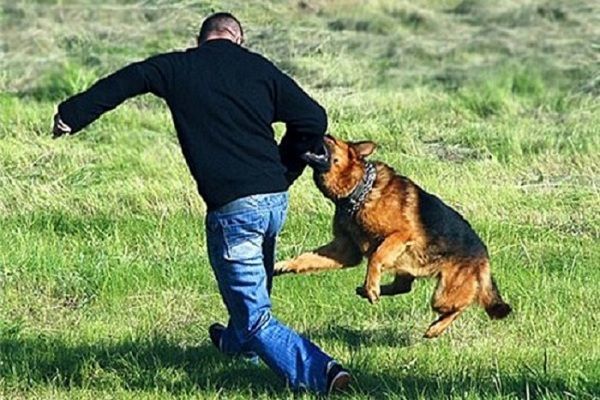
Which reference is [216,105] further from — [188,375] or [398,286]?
[398,286]

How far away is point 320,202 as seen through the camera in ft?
35.0

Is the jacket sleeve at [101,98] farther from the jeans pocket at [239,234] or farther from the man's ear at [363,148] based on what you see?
the man's ear at [363,148]

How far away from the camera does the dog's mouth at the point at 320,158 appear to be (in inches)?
245

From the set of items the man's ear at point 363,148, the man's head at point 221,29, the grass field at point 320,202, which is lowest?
the grass field at point 320,202

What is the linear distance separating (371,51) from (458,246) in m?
14.2

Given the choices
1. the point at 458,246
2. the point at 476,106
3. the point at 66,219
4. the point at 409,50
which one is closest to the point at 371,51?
the point at 409,50

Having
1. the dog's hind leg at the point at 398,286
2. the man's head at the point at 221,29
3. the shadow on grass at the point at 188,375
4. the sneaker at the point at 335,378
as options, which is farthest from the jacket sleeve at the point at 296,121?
the dog's hind leg at the point at 398,286

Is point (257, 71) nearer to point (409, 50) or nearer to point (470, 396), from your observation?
point (470, 396)

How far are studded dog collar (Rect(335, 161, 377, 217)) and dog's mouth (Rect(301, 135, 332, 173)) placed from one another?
0.73 feet

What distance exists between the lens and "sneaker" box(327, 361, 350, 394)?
585cm

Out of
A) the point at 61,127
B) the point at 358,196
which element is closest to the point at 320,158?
the point at 358,196

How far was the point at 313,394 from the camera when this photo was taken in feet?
19.3

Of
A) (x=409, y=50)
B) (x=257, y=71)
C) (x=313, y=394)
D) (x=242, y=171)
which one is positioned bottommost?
(x=409, y=50)

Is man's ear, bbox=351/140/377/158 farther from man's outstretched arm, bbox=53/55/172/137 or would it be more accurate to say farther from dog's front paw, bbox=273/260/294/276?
man's outstretched arm, bbox=53/55/172/137
